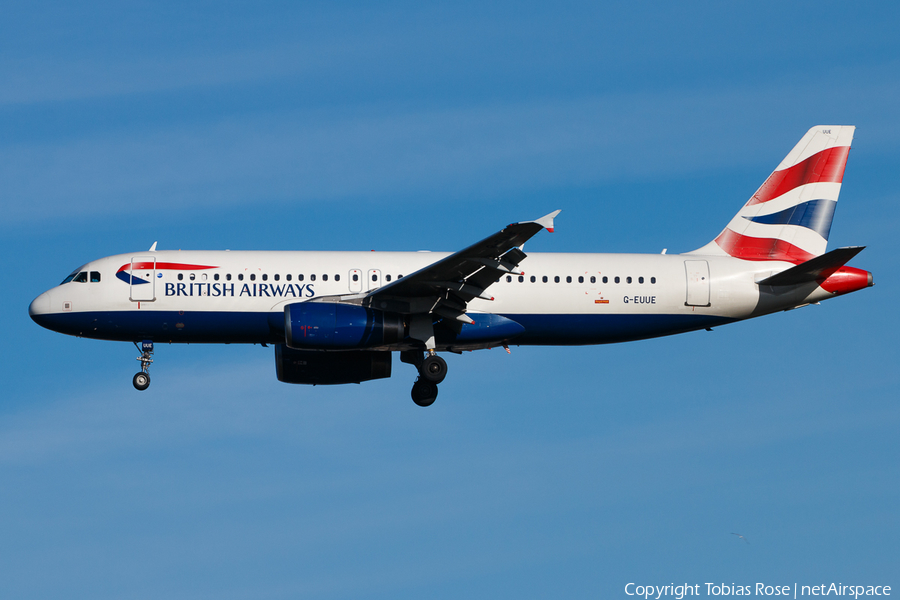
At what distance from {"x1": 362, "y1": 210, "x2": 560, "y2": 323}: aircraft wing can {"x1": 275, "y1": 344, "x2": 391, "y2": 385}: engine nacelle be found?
4.01 metres

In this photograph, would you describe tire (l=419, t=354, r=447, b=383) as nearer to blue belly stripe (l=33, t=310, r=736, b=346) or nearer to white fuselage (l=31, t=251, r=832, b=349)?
white fuselage (l=31, t=251, r=832, b=349)

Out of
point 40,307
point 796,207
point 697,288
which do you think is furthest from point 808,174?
point 40,307

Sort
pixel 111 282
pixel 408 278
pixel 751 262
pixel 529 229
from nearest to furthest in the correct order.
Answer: pixel 529 229, pixel 408 278, pixel 111 282, pixel 751 262

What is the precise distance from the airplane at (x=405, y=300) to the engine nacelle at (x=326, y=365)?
0.14 ft

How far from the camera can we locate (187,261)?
3228 cm

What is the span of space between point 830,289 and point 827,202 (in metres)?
3.79

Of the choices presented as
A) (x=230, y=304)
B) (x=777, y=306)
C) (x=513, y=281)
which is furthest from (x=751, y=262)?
(x=230, y=304)

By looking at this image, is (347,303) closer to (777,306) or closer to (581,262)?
(581,262)

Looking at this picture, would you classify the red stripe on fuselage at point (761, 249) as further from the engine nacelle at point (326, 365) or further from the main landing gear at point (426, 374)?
the engine nacelle at point (326, 365)

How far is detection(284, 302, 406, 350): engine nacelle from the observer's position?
30125 mm

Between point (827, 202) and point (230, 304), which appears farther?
point (827, 202)

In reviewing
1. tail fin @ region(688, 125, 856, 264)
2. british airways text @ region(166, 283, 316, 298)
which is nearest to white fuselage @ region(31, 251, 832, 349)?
british airways text @ region(166, 283, 316, 298)

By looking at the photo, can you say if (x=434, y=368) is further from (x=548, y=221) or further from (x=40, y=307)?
(x=40, y=307)

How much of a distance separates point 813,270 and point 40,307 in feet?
73.6
